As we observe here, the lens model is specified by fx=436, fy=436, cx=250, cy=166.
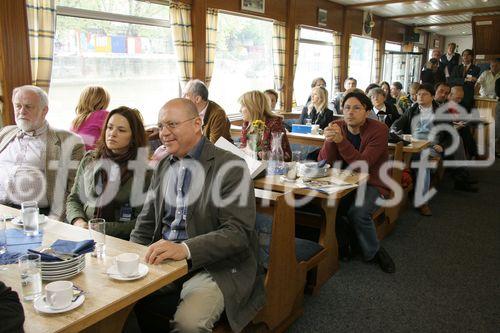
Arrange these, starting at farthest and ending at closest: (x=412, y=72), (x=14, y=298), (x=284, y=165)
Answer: (x=412, y=72) → (x=284, y=165) → (x=14, y=298)

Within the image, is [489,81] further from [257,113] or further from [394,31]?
[257,113]

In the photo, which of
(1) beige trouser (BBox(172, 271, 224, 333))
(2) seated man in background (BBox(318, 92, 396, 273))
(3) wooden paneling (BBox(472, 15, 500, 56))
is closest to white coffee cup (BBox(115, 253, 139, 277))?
(1) beige trouser (BBox(172, 271, 224, 333))

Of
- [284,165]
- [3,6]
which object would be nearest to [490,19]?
[284,165]

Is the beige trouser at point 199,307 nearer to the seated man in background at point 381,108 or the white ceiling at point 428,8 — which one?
the seated man in background at point 381,108

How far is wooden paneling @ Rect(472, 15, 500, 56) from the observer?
8953mm

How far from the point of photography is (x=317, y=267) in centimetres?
287

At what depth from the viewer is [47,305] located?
1.22 m

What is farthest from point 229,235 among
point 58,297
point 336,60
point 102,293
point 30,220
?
point 336,60

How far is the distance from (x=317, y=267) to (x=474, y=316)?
966 millimetres

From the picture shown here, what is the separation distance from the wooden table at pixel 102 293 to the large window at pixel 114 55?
3.24m

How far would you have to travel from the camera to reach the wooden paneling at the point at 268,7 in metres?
6.02

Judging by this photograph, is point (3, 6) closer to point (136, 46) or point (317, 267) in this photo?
point (136, 46)

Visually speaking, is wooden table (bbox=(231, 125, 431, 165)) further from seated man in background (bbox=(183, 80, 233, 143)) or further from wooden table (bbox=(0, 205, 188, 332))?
wooden table (bbox=(0, 205, 188, 332))

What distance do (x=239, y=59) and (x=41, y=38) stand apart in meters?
3.57
